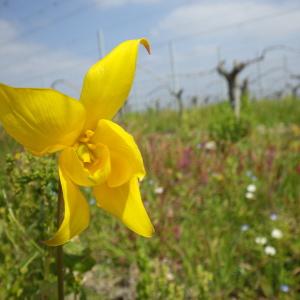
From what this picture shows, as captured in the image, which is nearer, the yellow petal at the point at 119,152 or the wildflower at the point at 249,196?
the yellow petal at the point at 119,152

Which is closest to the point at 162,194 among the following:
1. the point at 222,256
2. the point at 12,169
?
the point at 222,256

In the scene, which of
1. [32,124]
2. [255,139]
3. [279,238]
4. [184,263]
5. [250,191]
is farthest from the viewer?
[255,139]

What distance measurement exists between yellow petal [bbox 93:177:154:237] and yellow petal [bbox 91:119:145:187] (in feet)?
0.05

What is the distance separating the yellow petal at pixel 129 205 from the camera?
0.67 metres

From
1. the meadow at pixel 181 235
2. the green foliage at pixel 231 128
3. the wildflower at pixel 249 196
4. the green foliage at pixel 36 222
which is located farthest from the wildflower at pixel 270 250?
the green foliage at pixel 231 128

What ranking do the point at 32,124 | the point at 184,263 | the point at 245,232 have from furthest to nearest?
the point at 245,232
the point at 184,263
the point at 32,124

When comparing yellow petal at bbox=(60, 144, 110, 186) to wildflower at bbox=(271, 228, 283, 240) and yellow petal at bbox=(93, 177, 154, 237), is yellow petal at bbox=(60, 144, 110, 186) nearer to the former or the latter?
yellow petal at bbox=(93, 177, 154, 237)

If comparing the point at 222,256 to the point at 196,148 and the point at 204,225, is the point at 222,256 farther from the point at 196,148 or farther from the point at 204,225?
the point at 196,148

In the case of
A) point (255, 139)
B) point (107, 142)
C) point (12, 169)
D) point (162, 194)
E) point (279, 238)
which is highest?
point (107, 142)

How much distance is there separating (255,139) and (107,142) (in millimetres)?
3814

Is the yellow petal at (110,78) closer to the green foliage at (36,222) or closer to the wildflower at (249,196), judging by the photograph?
the green foliage at (36,222)

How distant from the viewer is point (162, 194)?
310 centimetres

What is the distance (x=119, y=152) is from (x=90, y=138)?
6cm

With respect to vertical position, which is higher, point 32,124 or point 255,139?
point 32,124
